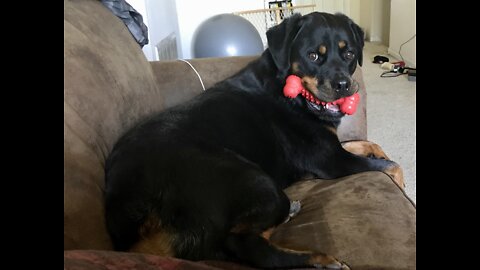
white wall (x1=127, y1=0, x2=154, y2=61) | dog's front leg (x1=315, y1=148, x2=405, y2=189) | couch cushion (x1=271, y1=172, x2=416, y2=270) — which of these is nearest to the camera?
couch cushion (x1=271, y1=172, x2=416, y2=270)

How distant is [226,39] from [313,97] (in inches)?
72.6

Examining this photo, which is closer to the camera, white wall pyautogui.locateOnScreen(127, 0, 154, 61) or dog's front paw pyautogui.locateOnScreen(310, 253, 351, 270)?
dog's front paw pyautogui.locateOnScreen(310, 253, 351, 270)

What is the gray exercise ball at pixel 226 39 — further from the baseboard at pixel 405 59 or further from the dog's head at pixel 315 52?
the baseboard at pixel 405 59

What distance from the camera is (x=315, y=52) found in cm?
171

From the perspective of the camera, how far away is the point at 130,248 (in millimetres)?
995

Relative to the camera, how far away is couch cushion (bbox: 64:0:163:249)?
38.6 inches

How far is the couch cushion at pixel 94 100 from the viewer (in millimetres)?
980

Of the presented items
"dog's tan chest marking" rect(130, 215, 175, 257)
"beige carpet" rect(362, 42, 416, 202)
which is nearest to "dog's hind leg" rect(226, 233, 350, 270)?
"dog's tan chest marking" rect(130, 215, 175, 257)

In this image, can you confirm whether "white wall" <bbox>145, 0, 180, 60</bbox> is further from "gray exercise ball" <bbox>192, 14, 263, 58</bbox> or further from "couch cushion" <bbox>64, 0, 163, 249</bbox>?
"couch cushion" <bbox>64, 0, 163, 249</bbox>

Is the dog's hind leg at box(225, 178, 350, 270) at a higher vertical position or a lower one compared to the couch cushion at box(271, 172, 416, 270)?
higher
